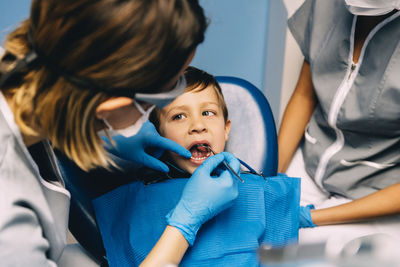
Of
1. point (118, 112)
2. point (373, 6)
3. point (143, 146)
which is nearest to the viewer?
point (118, 112)

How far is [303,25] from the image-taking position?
140cm

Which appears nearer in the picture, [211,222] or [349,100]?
[211,222]

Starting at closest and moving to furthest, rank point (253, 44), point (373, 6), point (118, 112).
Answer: point (118, 112) → point (373, 6) → point (253, 44)

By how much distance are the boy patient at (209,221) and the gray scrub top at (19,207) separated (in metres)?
0.28

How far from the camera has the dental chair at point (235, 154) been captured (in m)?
1.06

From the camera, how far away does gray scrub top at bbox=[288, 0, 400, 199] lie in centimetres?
113

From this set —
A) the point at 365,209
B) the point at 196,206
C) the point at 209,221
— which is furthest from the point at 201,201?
the point at 365,209

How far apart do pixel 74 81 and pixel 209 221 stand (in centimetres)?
64

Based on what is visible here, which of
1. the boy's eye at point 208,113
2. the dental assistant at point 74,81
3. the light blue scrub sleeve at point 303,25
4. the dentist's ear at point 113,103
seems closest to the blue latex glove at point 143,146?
the boy's eye at point 208,113

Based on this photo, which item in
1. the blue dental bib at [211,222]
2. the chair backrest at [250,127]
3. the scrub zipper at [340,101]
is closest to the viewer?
the blue dental bib at [211,222]

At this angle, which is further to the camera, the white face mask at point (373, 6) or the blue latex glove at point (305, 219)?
the blue latex glove at point (305, 219)

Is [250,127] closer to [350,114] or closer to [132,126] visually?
[350,114]

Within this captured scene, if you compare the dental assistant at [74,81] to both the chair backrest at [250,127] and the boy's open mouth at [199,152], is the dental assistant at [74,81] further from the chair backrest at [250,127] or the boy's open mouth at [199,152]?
the chair backrest at [250,127]

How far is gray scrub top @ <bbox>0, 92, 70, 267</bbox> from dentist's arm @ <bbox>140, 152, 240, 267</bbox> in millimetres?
285
